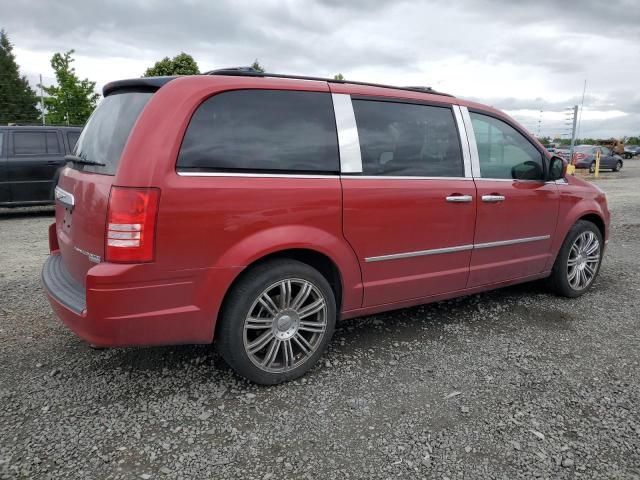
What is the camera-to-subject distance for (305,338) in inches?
120

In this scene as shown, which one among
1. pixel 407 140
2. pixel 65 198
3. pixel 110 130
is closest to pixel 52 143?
pixel 65 198

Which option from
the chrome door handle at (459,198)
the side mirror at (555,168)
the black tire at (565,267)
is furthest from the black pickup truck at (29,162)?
the black tire at (565,267)

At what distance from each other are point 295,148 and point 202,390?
1528 millimetres

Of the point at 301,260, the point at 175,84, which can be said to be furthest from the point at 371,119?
the point at 175,84

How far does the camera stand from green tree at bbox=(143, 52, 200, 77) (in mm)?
20062

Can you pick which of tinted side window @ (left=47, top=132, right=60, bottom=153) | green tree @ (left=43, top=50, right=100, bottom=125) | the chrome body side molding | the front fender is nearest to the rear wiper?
the chrome body side molding

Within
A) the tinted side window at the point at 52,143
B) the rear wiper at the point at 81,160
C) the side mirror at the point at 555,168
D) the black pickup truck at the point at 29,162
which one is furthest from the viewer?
the tinted side window at the point at 52,143

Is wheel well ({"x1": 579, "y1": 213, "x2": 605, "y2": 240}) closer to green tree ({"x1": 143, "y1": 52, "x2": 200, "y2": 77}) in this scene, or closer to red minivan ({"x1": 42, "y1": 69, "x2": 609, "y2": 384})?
red minivan ({"x1": 42, "y1": 69, "x2": 609, "y2": 384})

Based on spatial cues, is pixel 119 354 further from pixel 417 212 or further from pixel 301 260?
pixel 417 212

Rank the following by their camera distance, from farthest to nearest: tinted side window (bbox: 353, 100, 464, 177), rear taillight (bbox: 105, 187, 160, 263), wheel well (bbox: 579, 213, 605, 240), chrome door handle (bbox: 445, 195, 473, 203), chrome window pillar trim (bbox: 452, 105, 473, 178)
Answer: wheel well (bbox: 579, 213, 605, 240), chrome window pillar trim (bbox: 452, 105, 473, 178), chrome door handle (bbox: 445, 195, 473, 203), tinted side window (bbox: 353, 100, 464, 177), rear taillight (bbox: 105, 187, 160, 263)

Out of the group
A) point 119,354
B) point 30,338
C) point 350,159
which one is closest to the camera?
point 350,159

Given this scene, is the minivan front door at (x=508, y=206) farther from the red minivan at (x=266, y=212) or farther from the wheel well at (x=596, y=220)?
the wheel well at (x=596, y=220)

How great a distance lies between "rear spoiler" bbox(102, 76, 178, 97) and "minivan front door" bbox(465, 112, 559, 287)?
230cm

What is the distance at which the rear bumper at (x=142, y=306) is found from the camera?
7.97 ft
